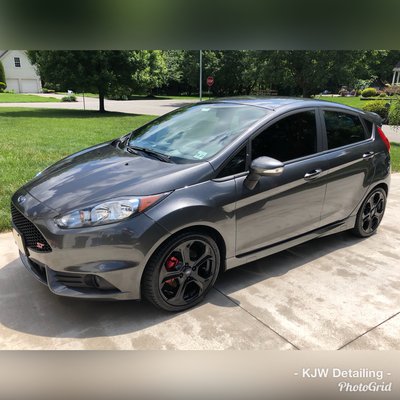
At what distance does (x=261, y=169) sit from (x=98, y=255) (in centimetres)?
139

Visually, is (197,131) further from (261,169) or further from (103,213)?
(103,213)

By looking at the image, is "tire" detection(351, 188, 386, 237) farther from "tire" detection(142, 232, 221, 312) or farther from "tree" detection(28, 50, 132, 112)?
"tree" detection(28, 50, 132, 112)

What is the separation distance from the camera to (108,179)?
3008 mm

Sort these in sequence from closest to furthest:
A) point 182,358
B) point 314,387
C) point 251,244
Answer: point 314,387
point 182,358
point 251,244

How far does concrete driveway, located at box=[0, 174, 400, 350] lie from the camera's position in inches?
108

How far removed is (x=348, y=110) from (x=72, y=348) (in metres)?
3.56

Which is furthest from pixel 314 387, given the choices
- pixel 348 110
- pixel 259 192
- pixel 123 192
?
pixel 348 110

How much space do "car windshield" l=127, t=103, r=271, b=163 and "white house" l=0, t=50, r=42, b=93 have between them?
59621 mm

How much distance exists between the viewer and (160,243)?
278cm

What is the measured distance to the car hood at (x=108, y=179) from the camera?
2.83 metres

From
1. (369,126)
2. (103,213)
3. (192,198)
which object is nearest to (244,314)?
(192,198)

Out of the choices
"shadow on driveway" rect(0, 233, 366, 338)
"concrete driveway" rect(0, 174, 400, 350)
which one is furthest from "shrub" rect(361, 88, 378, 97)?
"shadow on driveway" rect(0, 233, 366, 338)

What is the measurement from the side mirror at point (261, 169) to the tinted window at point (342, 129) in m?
1.06

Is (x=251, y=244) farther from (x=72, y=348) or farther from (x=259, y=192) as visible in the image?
(x=72, y=348)
